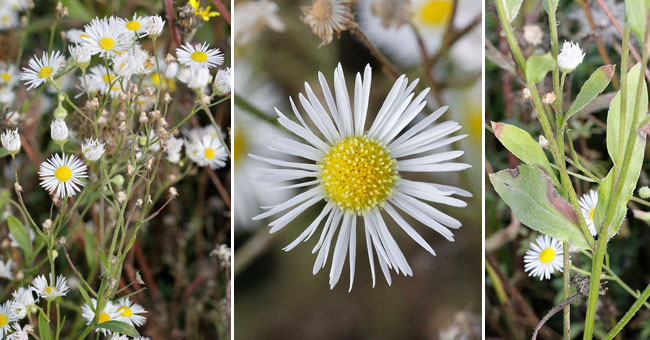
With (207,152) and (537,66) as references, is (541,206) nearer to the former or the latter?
→ (537,66)

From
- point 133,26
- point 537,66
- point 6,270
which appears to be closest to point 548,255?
point 537,66

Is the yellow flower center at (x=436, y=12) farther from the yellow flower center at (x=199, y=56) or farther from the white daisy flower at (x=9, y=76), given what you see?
the white daisy flower at (x=9, y=76)

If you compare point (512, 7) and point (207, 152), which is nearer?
point (512, 7)

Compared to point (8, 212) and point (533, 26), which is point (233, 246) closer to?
point (8, 212)

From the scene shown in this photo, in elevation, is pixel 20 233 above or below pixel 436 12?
below

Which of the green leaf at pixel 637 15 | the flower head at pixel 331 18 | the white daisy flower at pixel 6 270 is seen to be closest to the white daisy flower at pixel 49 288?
the white daisy flower at pixel 6 270

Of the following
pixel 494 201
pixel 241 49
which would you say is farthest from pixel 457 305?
pixel 241 49
